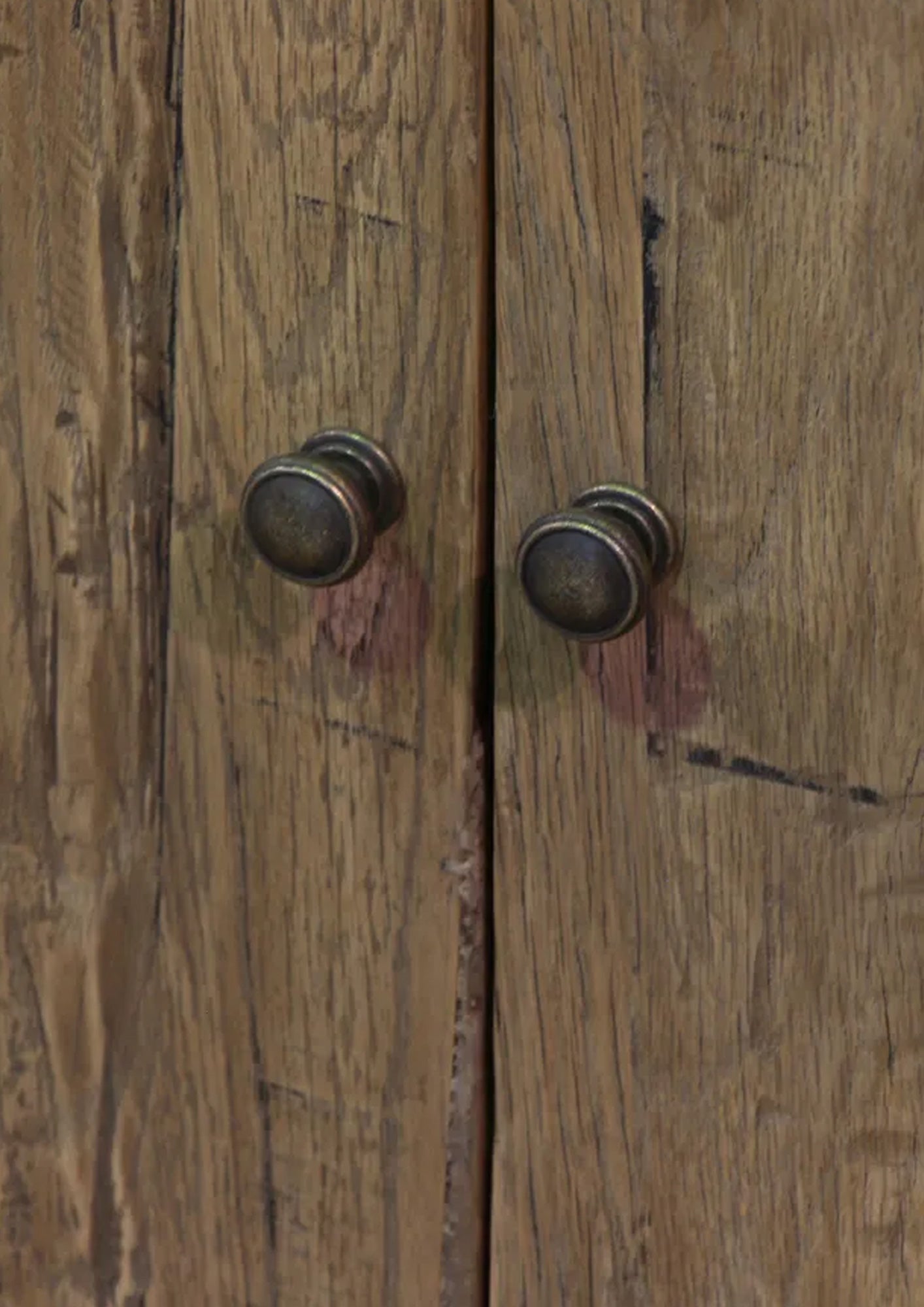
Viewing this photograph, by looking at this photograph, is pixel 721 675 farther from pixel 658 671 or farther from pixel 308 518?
pixel 308 518

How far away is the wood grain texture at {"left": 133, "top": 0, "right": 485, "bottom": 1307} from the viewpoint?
491 mm

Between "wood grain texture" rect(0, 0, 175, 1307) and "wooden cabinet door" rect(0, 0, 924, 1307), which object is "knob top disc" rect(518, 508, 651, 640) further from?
"wood grain texture" rect(0, 0, 175, 1307)

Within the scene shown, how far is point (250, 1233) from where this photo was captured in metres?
0.61

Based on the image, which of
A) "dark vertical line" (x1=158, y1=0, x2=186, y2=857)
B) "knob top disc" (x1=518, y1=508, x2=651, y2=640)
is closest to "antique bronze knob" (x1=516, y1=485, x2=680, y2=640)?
"knob top disc" (x1=518, y1=508, x2=651, y2=640)

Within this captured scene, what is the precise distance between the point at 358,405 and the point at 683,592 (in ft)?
0.40

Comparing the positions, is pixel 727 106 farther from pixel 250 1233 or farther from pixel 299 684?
pixel 250 1233

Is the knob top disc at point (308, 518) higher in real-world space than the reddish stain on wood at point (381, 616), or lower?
higher

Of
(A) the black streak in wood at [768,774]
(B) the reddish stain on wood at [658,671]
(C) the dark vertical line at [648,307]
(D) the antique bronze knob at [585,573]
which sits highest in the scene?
(C) the dark vertical line at [648,307]

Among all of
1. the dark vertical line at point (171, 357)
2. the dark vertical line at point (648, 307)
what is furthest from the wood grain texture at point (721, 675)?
the dark vertical line at point (171, 357)

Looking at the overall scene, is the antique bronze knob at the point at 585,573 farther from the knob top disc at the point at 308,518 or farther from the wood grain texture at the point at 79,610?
the wood grain texture at the point at 79,610

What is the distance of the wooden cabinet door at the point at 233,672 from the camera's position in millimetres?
498

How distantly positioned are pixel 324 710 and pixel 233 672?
1.4 inches

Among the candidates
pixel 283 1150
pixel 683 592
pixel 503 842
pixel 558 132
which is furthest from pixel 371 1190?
pixel 558 132

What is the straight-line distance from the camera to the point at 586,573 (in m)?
0.46
